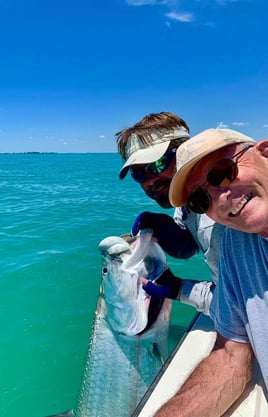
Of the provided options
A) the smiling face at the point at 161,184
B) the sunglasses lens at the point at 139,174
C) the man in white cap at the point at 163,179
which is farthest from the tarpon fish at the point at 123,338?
the sunglasses lens at the point at 139,174

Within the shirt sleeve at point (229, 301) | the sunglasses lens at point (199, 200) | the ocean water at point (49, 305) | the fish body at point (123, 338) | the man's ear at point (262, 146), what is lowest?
the ocean water at point (49, 305)

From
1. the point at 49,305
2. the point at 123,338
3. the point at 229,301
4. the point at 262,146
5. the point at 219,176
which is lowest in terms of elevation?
the point at 49,305

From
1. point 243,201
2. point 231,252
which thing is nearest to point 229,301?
point 231,252

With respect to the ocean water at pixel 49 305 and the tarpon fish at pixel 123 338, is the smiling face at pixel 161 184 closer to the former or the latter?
the tarpon fish at pixel 123 338

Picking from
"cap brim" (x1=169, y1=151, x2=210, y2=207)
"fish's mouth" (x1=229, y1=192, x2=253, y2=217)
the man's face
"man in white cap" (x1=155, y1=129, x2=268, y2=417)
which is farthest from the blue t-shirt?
the man's face

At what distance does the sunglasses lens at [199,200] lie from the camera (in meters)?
1.58

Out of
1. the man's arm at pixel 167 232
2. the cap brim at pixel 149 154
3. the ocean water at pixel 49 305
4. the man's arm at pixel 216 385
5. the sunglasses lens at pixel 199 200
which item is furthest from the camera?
the ocean water at pixel 49 305

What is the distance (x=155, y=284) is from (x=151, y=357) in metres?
0.66

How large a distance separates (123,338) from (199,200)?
1.52 m

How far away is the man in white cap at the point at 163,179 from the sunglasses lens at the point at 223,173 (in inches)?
33.2

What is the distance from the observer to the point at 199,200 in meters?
1.60

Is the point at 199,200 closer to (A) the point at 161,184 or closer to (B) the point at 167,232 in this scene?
(A) the point at 161,184

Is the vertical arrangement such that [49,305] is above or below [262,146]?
below

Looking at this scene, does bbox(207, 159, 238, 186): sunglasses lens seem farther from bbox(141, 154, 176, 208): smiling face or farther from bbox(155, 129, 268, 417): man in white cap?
bbox(141, 154, 176, 208): smiling face
